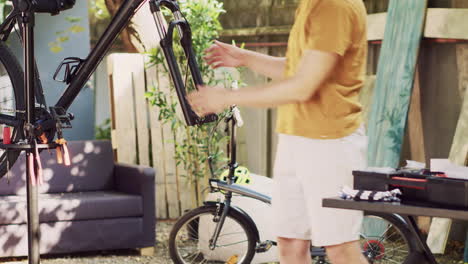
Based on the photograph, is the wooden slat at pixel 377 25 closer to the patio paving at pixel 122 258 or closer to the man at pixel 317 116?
the patio paving at pixel 122 258

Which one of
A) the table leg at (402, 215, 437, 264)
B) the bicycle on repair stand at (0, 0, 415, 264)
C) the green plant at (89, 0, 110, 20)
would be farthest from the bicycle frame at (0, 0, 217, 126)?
the green plant at (89, 0, 110, 20)

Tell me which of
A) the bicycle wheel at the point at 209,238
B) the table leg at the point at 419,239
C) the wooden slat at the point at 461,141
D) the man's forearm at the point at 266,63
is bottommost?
the bicycle wheel at the point at 209,238

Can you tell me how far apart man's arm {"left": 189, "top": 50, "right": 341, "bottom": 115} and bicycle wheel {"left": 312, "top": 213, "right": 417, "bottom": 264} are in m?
1.92

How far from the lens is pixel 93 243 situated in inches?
191

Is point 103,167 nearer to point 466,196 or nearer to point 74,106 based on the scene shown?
point 74,106

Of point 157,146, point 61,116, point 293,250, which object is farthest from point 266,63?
point 157,146

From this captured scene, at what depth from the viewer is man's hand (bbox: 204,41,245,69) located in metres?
2.53

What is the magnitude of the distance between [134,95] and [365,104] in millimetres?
A: 1949

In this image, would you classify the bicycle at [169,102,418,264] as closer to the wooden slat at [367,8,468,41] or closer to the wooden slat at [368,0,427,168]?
the wooden slat at [368,0,427,168]

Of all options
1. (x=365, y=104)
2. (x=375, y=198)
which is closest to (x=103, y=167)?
(x=365, y=104)

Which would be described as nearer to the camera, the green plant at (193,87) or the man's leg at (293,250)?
the man's leg at (293,250)

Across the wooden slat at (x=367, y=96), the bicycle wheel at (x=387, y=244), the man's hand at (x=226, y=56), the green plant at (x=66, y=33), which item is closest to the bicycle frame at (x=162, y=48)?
the man's hand at (x=226, y=56)

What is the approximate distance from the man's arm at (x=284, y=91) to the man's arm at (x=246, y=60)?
0.44 m

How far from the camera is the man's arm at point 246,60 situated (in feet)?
8.29
